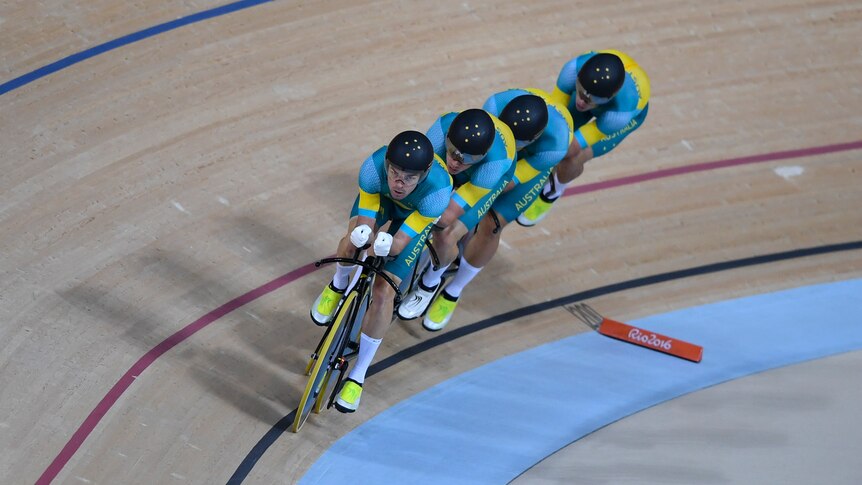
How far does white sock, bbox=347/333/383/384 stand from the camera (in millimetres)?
5086

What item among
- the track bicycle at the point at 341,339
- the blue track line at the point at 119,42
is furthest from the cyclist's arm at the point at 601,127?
the blue track line at the point at 119,42

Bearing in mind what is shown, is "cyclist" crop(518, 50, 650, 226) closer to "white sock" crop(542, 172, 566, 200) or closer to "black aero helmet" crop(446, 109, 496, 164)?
"white sock" crop(542, 172, 566, 200)

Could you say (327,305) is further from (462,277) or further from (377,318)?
(462,277)

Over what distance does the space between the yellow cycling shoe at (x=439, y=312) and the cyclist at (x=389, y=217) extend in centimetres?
71

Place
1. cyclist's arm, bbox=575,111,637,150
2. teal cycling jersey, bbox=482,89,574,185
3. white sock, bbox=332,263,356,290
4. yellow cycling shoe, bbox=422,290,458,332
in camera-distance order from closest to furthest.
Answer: white sock, bbox=332,263,356,290
teal cycling jersey, bbox=482,89,574,185
cyclist's arm, bbox=575,111,637,150
yellow cycling shoe, bbox=422,290,458,332

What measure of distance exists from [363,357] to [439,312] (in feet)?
2.81

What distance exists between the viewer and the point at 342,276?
521cm

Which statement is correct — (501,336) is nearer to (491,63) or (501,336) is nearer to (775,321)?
(775,321)

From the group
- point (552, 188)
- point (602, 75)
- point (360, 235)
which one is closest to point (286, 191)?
point (552, 188)

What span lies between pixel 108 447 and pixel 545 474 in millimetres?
1890

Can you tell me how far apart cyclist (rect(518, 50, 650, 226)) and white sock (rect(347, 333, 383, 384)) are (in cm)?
151

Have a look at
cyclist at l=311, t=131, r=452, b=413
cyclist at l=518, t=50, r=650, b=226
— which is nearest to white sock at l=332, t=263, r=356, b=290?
cyclist at l=311, t=131, r=452, b=413

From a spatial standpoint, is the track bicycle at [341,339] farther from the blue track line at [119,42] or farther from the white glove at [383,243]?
the blue track line at [119,42]

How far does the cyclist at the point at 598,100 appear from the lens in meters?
5.50
